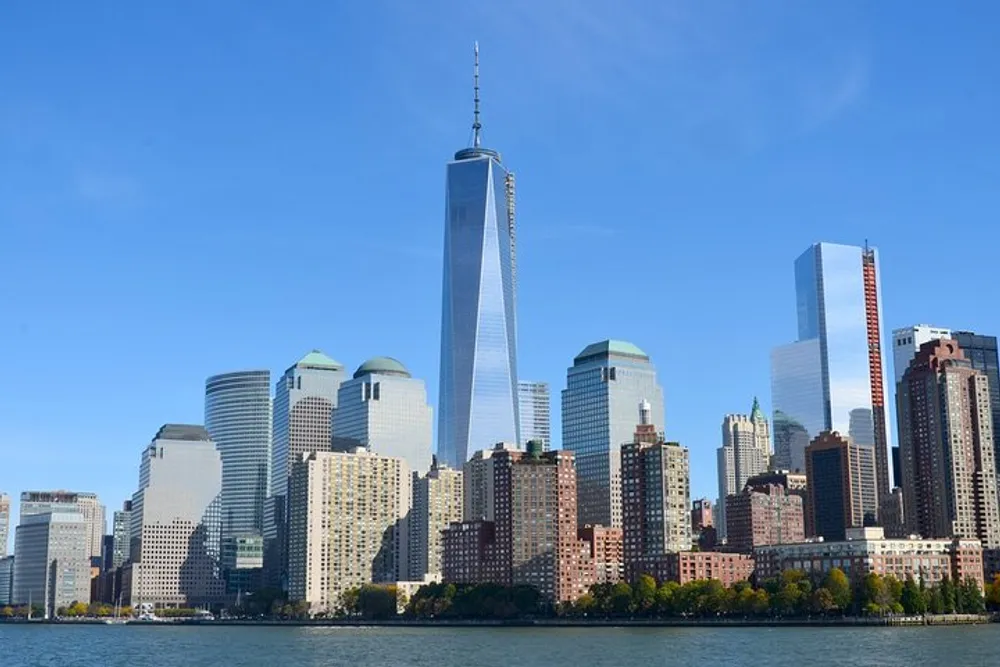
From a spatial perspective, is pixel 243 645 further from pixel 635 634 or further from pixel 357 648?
pixel 635 634

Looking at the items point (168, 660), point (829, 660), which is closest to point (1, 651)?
point (168, 660)

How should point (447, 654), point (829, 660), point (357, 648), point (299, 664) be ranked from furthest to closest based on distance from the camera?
point (357, 648) < point (447, 654) < point (299, 664) < point (829, 660)

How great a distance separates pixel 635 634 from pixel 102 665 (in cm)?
7279

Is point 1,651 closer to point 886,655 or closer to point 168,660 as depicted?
Answer: point 168,660

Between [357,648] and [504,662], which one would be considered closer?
[504,662]

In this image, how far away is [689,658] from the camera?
147750 mm

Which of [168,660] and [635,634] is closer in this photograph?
[168,660]

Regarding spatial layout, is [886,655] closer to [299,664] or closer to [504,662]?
[504,662]

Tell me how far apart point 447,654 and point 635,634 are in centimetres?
4563

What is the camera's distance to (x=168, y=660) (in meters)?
162

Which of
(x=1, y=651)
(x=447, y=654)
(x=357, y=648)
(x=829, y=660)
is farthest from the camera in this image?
(x=1, y=651)

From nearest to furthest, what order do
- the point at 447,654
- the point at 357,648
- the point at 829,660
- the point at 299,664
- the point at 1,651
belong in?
1. the point at 829,660
2. the point at 299,664
3. the point at 447,654
4. the point at 357,648
5. the point at 1,651

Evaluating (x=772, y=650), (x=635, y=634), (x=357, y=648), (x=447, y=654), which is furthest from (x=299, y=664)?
(x=635, y=634)

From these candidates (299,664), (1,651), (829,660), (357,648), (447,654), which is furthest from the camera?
(1,651)
